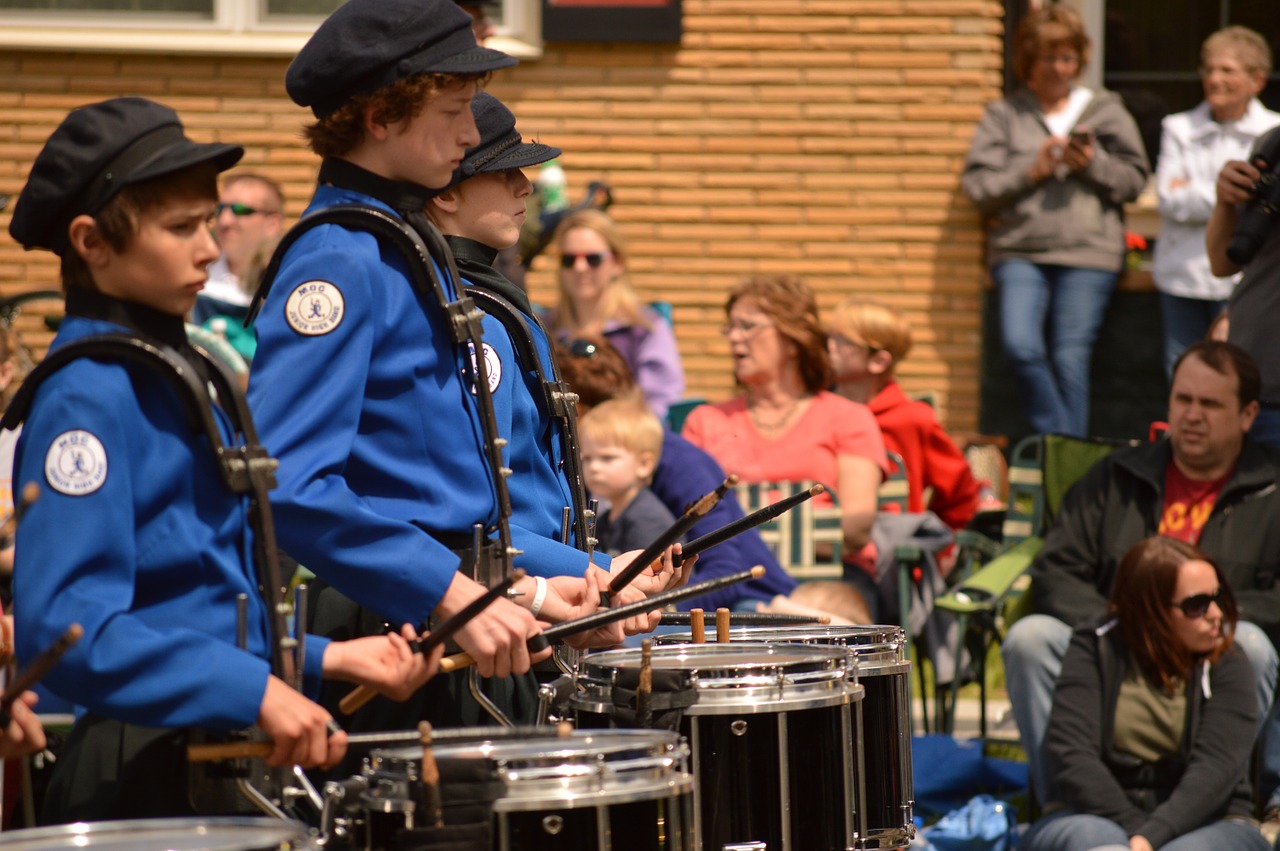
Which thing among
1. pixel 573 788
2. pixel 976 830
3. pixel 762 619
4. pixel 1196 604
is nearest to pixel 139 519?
pixel 573 788

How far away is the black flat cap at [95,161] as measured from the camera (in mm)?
2521

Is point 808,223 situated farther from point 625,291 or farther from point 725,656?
point 725,656

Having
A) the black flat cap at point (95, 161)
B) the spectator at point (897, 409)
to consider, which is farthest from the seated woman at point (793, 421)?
the black flat cap at point (95, 161)

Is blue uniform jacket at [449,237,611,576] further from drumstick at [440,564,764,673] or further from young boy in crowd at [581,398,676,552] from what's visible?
young boy in crowd at [581,398,676,552]

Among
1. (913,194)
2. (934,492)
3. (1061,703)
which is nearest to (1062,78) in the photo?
(913,194)

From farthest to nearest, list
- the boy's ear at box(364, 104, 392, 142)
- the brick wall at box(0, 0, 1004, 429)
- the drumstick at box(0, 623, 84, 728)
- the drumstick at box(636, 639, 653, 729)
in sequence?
the brick wall at box(0, 0, 1004, 429) < the boy's ear at box(364, 104, 392, 142) < the drumstick at box(636, 639, 653, 729) < the drumstick at box(0, 623, 84, 728)

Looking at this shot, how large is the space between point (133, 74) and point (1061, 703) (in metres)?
7.13

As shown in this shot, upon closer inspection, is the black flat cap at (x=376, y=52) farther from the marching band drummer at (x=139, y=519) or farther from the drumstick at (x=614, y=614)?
the drumstick at (x=614, y=614)

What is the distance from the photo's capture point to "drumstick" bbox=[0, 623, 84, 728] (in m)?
2.19

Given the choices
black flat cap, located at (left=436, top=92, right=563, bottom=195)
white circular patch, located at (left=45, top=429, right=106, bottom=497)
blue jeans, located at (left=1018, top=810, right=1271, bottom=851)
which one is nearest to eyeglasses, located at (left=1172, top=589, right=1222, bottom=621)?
blue jeans, located at (left=1018, top=810, right=1271, bottom=851)

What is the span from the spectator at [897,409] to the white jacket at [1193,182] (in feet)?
5.39

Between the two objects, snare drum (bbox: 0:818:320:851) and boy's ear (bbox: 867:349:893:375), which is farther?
boy's ear (bbox: 867:349:893:375)

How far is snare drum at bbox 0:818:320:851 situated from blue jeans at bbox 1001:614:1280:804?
4097 mm

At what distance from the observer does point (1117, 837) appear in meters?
5.46
